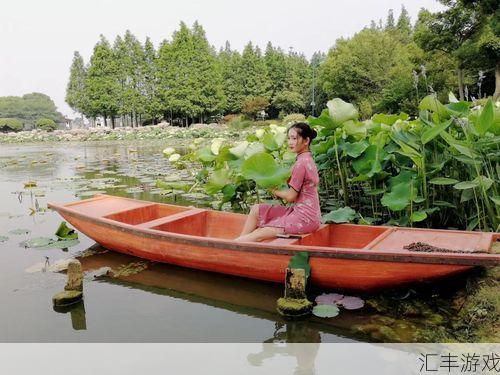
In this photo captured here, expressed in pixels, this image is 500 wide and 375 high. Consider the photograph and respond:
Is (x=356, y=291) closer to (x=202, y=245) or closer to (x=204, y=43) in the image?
(x=202, y=245)

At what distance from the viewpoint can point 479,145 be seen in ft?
12.7

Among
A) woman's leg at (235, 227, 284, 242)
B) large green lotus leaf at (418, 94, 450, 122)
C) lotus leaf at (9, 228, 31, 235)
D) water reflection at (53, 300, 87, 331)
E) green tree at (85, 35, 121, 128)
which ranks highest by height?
green tree at (85, 35, 121, 128)

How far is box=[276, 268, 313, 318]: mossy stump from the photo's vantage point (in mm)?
3146

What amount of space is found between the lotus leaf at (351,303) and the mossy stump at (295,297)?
25 cm

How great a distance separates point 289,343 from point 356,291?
0.79m

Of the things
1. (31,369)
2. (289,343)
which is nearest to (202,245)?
(289,343)

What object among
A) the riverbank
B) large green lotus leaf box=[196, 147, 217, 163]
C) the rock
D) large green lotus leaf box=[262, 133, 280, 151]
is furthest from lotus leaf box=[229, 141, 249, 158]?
the riverbank

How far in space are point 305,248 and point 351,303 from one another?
51 cm

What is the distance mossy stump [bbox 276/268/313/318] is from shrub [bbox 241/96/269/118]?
3824 cm

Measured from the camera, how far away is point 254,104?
40781mm

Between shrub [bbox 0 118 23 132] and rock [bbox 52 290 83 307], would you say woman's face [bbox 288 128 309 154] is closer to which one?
rock [bbox 52 290 83 307]

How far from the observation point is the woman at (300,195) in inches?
146

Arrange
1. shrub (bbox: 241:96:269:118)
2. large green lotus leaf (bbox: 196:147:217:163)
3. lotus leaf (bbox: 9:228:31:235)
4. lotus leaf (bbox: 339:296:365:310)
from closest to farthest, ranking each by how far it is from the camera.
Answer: lotus leaf (bbox: 339:296:365:310), lotus leaf (bbox: 9:228:31:235), large green lotus leaf (bbox: 196:147:217:163), shrub (bbox: 241:96:269:118)

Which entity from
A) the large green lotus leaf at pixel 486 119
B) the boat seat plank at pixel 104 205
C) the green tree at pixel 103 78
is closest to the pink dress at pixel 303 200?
the large green lotus leaf at pixel 486 119
